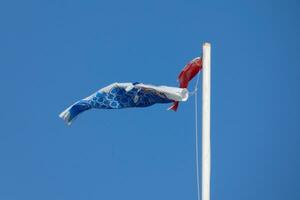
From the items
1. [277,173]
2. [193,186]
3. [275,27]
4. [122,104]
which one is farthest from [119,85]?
[277,173]

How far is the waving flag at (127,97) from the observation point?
806 millimetres

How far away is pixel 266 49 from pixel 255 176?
50 cm

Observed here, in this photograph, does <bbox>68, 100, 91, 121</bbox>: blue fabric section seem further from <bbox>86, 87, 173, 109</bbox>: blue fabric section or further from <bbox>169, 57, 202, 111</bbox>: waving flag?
<bbox>169, 57, 202, 111</bbox>: waving flag

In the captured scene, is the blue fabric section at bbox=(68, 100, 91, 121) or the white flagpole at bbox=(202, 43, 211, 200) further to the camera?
the blue fabric section at bbox=(68, 100, 91, 121)

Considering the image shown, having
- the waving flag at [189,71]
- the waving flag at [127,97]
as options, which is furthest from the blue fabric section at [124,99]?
the waving flag at [189,71]

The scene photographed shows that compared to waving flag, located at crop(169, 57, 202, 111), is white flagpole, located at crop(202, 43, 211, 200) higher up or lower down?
lower down

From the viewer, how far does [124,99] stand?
A: 870 millimetres

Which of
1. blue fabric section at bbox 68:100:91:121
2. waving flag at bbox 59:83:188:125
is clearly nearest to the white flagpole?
waving flag at bbox 59:83:188:125

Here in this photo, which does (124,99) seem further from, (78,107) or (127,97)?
(78,107)

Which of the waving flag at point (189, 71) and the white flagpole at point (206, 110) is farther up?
the waving flag at point (189, 71)

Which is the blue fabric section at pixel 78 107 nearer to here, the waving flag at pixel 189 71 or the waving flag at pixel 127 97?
the waving flag at pixel 127 97

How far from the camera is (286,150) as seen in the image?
5.16ft

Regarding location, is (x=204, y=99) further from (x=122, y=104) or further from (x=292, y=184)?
(x=292, y=184)

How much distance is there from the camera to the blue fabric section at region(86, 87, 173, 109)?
0.84m
